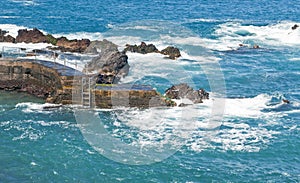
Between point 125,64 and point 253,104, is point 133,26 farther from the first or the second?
point 253,104

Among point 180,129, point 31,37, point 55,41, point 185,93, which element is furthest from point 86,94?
point 31,37

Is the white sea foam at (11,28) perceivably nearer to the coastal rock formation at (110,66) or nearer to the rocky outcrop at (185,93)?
the coastal rock formation at (110,66)

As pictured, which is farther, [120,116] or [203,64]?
[203,64]

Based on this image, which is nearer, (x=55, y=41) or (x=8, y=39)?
(x=55, y=41)

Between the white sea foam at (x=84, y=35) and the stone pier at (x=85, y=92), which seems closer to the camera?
the stone pier at (x=85, y=92)

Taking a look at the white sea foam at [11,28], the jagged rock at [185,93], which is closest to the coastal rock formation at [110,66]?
the jagged rock at [185,93]

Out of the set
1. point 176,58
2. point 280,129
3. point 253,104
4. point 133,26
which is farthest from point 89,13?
point 280,129

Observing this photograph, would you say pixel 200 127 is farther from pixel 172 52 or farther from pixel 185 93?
pixel 172 52
